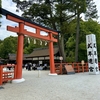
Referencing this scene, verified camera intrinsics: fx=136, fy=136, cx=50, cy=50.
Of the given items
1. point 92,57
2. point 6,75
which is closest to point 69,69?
point 92,57

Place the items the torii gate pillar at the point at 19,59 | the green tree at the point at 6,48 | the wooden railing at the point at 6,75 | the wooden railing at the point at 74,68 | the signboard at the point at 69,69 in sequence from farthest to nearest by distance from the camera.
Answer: the green tree at the point at 6,48 → the wooden railing at the point at 74,68 → the signboard at the point at 69,69 → the torii gate pillar at the point at 19,59 → the wooden railing at the point at 6,75

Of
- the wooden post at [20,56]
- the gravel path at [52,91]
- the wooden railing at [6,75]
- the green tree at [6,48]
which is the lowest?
the gravel path at [52,91]

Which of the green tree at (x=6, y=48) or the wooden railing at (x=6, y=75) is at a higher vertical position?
the green tree at (x=6, y=48)

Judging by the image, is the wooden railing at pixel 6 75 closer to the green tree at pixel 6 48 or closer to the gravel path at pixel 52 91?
the gravel path at pixel 52 91

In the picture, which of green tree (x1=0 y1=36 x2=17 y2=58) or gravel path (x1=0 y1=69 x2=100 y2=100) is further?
green tree (x1=0 y1=36 x2=17 y2=58)

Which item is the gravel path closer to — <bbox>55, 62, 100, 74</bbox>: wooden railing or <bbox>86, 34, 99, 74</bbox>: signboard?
<bbox>86, 34, 99, 74</bbox>: signboard

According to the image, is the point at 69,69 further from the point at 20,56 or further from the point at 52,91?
the point at 52,91

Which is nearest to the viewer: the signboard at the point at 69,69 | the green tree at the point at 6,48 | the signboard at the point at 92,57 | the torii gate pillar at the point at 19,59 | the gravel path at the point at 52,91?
the gravel path at the point at 52,91

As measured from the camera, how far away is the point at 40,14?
15.1m

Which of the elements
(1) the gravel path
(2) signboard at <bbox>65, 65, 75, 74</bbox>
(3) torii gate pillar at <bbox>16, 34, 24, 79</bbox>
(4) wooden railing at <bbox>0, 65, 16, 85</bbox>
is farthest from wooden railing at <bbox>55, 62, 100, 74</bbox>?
(1) the gravel path

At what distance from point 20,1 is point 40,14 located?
9.23 ft

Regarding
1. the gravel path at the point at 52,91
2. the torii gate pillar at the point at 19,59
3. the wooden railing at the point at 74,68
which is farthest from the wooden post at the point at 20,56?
the wooden railing at the point at 74,68

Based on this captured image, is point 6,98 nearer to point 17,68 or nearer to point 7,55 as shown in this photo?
point 17,68

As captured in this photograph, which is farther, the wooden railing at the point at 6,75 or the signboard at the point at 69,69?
the signboard at the point at 69,69
